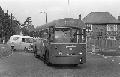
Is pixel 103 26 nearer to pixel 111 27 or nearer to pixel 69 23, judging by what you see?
pixel 111 27

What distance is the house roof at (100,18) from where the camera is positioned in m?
89.3

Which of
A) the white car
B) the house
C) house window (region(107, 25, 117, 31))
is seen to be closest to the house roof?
the house

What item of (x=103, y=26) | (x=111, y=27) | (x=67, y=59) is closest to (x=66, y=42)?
(x=67, y=59)

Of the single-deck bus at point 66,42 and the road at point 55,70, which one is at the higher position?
the single-deck bus at point 66,42

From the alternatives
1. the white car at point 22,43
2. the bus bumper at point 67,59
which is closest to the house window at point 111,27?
the white car at point 22,43

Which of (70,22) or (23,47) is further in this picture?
(23,47)

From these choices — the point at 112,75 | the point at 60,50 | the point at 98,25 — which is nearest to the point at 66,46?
the point at 60,50

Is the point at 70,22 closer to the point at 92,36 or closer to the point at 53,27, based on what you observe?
the point at 53,27

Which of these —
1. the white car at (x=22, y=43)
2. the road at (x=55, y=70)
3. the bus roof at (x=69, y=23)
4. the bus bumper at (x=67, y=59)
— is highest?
the bus roof at (x=69, y=23)

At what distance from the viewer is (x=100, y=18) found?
91375 millimetres

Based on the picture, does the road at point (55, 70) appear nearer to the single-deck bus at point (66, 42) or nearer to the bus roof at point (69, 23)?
the single-deck bus at point (66, 42)

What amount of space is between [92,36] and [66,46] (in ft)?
223

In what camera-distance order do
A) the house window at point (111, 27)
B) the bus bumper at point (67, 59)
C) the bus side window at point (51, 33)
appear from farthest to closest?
the house window at point (111, 27)
the bus side window at point (51, 33)
the bus bumper at point (67, 59)

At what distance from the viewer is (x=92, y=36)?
8625 cm
